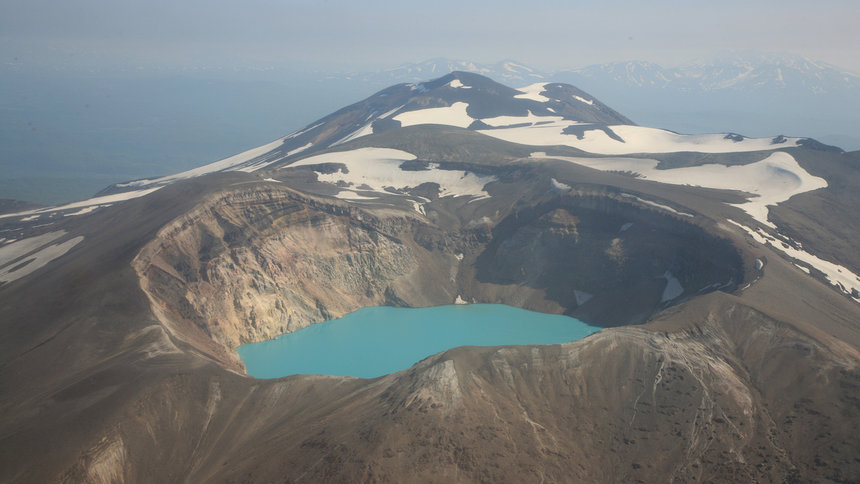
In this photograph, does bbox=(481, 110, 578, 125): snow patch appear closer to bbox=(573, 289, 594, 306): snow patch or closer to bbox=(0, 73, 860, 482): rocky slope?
bbox=(0, 73, 860, 482): rocky slope

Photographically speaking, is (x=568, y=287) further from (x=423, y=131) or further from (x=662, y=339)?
(x=423, y=131)

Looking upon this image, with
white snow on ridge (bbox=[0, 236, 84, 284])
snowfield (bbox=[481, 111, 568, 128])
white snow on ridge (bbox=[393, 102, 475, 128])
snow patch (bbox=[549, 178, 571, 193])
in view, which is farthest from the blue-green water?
snowfield (bbox=[481, 111, 568, 128])

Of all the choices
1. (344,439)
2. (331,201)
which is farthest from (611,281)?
(344,439)

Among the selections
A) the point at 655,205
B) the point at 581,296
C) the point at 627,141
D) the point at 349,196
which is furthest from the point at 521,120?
the point at 581,296

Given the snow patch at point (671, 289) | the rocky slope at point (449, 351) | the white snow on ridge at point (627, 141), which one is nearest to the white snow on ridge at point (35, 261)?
the rocky slope at point (449, 351)

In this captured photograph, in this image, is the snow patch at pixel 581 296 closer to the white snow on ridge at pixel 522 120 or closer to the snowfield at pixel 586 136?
the snowfield at pixel 586 136

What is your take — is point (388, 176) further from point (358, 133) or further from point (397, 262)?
point (358, 133)
